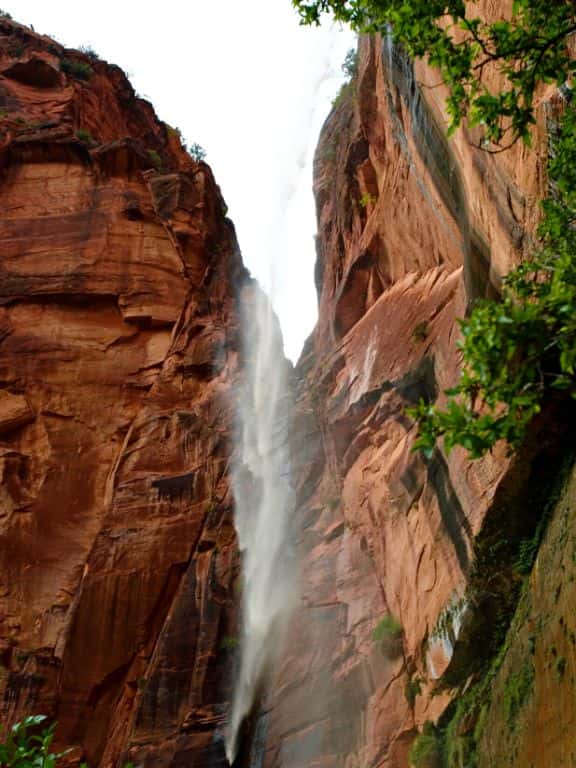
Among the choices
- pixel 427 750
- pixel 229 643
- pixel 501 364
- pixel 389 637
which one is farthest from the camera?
pixel 229 643

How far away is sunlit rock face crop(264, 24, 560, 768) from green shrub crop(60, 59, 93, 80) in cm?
1781

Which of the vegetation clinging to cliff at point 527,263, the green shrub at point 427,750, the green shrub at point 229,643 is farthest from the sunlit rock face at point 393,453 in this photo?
the vegetation clinging to cliff at point 527,263

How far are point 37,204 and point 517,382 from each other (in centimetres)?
2341

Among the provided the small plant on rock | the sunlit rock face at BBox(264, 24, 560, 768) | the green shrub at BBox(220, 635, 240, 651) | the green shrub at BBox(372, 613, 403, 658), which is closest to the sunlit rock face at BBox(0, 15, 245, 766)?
the green shrub at BBox(220, 635, 240, 651)

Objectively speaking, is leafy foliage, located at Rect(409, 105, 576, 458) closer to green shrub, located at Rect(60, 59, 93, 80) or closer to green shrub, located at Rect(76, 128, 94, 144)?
green shrub, located at Rect(76, 128, 94, 144)

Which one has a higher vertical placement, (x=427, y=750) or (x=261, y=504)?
(x=261, y=504)

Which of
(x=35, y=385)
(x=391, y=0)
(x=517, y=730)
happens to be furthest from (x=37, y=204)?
(x=517, y=730)

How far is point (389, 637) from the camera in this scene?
14.3 m

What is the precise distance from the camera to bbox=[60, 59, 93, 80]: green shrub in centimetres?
3456

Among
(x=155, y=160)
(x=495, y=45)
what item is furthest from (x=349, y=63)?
(x=495, y=45)

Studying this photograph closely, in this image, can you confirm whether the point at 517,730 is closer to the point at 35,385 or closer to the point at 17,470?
the point at 17,470

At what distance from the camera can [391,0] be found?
8023 millimetres

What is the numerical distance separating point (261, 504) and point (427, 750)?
10.7 meters

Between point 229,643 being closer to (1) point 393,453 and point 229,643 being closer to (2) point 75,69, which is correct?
(1) point 393,453
